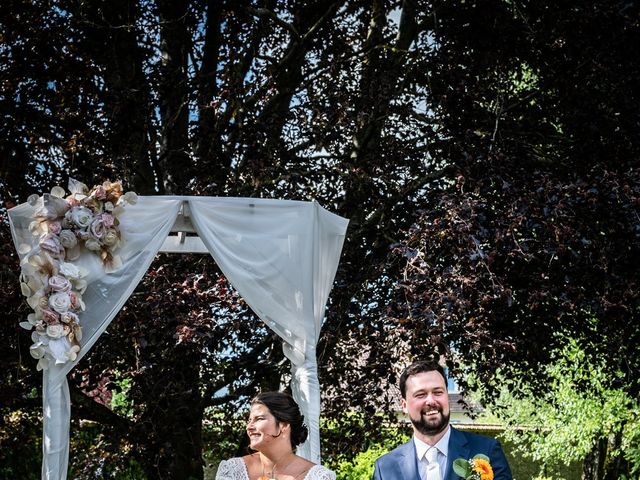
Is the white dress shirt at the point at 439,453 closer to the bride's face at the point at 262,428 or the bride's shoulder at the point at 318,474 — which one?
the bride's shoulder at the point at 318,474

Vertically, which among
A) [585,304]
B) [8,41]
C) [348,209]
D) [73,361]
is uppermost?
[8,41]

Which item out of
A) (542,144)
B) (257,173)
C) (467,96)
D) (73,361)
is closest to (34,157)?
(257,173)

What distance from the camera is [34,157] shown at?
6312 millimetres

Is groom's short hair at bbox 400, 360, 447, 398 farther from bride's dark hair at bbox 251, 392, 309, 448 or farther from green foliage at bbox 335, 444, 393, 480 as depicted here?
green foliage at bbox 335, 444, 393, 480

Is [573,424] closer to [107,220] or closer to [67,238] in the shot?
[107,220]

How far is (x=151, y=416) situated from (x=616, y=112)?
4.19 meters

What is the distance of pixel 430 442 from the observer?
3162 mm

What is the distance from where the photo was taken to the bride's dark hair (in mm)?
3414

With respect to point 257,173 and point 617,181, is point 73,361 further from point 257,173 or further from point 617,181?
point 617,181

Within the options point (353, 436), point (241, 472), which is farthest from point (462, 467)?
point (353, 436)

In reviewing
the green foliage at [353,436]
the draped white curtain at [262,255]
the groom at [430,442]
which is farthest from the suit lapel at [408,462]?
the green foliage at [353,436]

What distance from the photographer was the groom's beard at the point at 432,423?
9.98 feet

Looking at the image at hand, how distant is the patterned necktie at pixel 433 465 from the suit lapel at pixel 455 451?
0.05 m

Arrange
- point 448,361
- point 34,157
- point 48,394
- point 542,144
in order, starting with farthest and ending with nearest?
1. point 542,144
2. point 34,157
3. point 448,361
4. point 48,394
